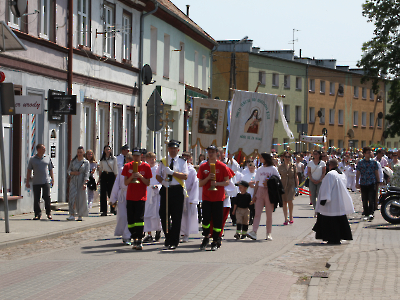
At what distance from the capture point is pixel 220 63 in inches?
2242

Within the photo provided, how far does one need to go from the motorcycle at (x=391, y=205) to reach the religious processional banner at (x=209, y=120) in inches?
250

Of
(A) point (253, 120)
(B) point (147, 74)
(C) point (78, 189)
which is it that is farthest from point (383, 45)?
(C) point (78, 189)

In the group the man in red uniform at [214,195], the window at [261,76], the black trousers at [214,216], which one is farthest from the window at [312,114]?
the black trousers at [214,216]

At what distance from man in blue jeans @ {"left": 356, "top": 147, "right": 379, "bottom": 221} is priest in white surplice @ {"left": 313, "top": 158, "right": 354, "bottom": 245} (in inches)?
183

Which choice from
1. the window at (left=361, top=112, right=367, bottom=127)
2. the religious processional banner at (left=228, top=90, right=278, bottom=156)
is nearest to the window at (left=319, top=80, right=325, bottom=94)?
the window at (left=361, top=112, right=367, bottom=127)

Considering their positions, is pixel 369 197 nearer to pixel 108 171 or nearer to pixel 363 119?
pixel 108 171

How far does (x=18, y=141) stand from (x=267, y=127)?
7.06 metres

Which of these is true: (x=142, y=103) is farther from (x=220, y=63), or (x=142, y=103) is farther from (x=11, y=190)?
(x=220, y=63)

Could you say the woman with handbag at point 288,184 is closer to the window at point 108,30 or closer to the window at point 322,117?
the window at point 108,30

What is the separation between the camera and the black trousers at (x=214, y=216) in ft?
38.4

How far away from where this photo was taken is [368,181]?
58.1 feet

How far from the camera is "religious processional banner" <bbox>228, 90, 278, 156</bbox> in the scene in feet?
63.6

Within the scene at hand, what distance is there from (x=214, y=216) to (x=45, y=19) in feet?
31.4

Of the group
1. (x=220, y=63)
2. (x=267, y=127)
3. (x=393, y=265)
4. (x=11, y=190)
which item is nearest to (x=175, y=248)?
(x=393, y=265)
